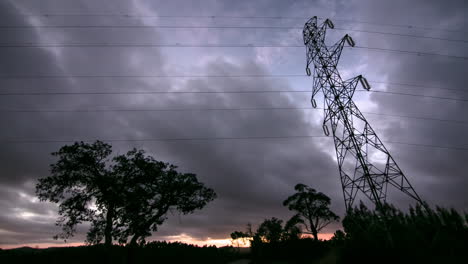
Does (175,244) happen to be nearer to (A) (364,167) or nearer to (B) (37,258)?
(B) (37,258)

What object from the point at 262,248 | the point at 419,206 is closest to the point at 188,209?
the point at 262,248

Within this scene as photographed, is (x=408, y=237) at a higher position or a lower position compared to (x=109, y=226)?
lower

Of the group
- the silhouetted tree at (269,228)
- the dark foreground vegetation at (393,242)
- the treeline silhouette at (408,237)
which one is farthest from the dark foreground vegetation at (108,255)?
the silhouetted tree at (269,228)

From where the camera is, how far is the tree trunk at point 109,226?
71.4 feet

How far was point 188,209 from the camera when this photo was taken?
27.3m

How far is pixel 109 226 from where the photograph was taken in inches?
879

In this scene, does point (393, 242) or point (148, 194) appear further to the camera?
point (148, 194)

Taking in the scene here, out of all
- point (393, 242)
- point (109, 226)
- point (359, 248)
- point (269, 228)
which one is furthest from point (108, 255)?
point (269, 228)

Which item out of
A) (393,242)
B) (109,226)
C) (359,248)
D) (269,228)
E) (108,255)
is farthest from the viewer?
(269,228)

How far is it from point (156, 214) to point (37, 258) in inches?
481

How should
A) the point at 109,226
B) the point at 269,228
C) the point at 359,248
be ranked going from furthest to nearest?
the point at 269,228 < the point at 109,226 < the point at 359,248

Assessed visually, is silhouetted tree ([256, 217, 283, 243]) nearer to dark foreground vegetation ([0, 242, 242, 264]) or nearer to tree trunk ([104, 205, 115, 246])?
dark foreground vegetation ([0, 242, 242, 264])

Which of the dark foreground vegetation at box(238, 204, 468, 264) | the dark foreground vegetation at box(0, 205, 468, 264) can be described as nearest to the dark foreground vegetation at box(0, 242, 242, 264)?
the dark foreground vegetation at box(0, 205, 468, 264)

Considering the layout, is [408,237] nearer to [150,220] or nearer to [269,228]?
[150,220]
